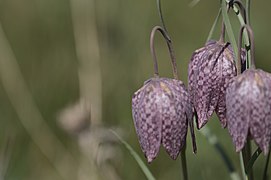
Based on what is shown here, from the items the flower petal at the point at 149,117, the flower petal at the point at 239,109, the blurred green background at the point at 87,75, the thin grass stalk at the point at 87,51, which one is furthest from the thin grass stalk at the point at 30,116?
the flower petal at the point at 239,109

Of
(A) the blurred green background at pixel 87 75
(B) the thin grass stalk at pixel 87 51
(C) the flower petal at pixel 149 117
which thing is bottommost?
(A) the blurred green background at pixel 87 75

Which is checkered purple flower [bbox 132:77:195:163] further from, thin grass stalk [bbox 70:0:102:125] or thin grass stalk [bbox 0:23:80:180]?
thin grass stalk [bbox 0:23:80:180]

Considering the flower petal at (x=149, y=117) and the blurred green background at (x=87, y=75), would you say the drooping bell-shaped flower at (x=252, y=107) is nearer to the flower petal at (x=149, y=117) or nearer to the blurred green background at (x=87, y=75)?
the flower petal at (x=149, y=117)

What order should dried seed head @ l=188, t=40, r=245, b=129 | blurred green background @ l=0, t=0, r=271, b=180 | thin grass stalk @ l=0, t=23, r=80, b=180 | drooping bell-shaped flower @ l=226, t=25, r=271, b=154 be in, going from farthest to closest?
thin grass stalk @ l=0, t=23, r=80, b=180 → blurred green background @ l=0, t=0, r=271, b=180 → dried seed head @ l=188, t=40, r=245, b=129 → drooping bell-shaped flower @ l=226, t=25, r=271, b=154

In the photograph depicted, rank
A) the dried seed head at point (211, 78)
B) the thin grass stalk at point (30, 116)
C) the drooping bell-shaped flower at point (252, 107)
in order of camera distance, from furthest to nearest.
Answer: the thin grass stalk at point (30, 116), the dried seed head at point (211, 78), the drooping bell-shaped flower at point (252, 107)

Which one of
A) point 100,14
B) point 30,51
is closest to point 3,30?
point 30,51

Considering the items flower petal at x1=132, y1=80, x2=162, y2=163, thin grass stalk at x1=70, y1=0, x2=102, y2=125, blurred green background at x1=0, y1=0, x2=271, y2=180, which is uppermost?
flower petal at x1=132, y1=80, x2=162, y2=163

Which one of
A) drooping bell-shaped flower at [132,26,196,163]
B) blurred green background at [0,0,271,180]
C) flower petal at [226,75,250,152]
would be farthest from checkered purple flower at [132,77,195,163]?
blurred green background at [0,0,271,180]
